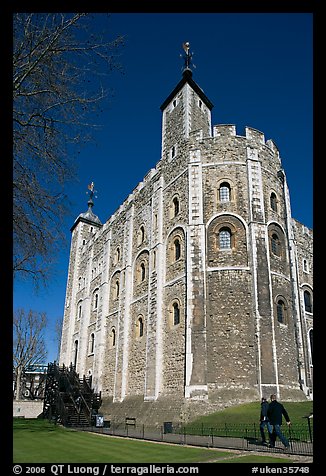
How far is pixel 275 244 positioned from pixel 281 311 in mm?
3505

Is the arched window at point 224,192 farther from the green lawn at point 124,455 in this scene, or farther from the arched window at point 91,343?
the arched window at point 91,343

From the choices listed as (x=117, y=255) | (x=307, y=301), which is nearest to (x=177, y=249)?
(x=117, y=255)

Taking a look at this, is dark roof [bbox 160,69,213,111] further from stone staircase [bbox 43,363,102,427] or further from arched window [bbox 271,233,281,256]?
stone staircase [bbox 43,363,102,427]

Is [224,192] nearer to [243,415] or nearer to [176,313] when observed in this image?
[176,313]

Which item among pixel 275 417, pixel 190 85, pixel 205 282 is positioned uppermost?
pixel 190 85

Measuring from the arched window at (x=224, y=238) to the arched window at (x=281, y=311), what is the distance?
3591 millimetres

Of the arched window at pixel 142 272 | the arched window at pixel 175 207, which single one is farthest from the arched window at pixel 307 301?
the arched window at pixel 175 207

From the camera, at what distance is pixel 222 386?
1609 centimetres

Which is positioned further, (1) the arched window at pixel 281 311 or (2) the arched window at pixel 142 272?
(2) the arched window at pixel 142 272

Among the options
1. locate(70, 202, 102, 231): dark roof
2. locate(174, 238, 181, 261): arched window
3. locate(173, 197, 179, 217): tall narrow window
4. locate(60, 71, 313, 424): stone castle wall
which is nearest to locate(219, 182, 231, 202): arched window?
locate(60, 71, 313, 424): stone castle wall

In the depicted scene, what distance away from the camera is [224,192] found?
19.8 m

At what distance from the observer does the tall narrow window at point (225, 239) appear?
18906 millimetres
